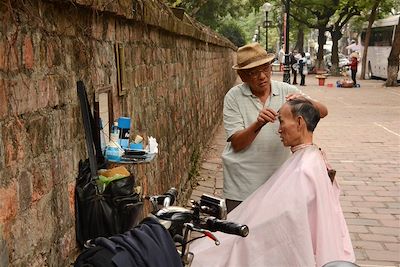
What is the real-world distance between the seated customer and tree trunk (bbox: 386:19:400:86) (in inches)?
835

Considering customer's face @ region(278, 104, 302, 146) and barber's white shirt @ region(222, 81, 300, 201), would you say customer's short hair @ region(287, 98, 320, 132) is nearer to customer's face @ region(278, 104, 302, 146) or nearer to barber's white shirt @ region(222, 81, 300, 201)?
customer's face @ region(278, 104, 302, 146)

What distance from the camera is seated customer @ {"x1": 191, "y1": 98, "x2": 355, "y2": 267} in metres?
2.87

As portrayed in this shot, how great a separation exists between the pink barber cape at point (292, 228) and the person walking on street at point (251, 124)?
1.21 ft

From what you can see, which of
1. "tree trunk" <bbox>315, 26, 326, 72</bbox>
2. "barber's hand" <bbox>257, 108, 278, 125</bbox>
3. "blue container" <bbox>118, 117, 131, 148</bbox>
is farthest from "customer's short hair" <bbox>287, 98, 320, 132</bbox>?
"tree trunk" <bbox>315, 26, 326, 72</bbox>

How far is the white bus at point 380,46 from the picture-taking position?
93.7 ft

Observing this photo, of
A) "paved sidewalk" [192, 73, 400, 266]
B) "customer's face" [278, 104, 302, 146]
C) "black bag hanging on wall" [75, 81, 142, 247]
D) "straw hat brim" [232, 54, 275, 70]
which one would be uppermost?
"straw hat brim" [232, 54, 275, 70]

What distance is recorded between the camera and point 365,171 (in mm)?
8102

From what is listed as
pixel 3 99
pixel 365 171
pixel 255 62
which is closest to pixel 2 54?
pixel 3 99

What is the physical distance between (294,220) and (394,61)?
22.0 meters

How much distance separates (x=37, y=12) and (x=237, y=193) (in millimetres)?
1920

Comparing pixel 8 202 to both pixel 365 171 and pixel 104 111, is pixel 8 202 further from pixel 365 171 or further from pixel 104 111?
pixel 365 171

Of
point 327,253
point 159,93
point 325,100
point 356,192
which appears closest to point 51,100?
point 327,253

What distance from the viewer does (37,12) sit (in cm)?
219

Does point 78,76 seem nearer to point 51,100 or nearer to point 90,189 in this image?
point 51,100
